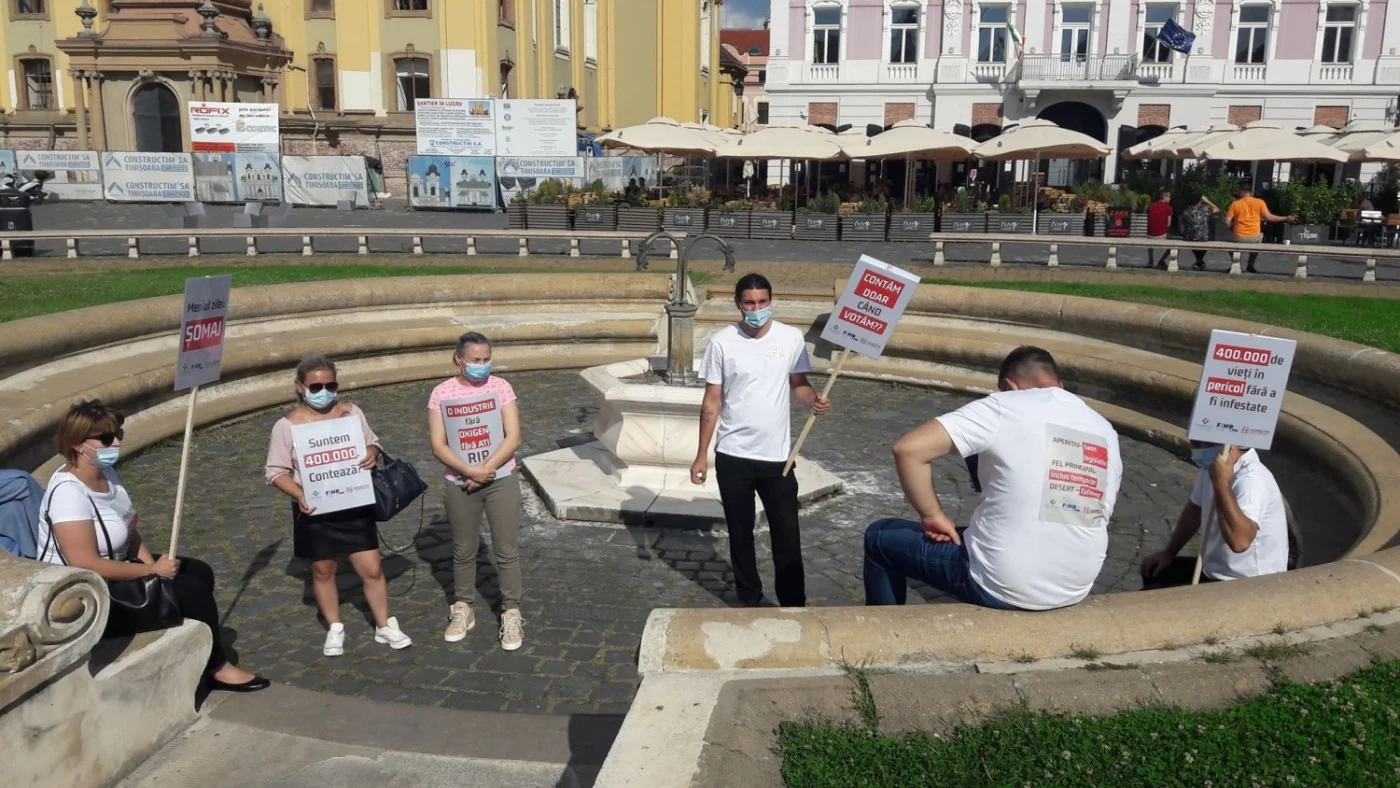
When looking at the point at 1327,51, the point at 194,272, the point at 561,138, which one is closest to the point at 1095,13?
the point at 1327,51

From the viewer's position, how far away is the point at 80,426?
4648mm

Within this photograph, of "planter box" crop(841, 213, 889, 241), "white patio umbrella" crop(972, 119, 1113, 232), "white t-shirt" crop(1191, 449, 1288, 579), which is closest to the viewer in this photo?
"white t-shirt" crop(1191, 449, 1288, 579)

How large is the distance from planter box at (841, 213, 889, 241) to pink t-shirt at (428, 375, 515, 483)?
2019cm

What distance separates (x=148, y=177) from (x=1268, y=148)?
30.9 meters

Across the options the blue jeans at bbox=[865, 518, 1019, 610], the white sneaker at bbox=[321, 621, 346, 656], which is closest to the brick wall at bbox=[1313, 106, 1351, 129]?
the blue jeans at bbox=[865, 518, 1019, 610]

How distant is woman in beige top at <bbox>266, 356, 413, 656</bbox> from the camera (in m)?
5.45

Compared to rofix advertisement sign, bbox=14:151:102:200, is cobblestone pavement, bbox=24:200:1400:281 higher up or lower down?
lower down

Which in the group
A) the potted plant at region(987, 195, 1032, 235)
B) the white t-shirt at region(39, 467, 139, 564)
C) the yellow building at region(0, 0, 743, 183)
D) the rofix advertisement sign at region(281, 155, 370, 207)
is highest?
the yellow building at region(0, 0, 743, 183)

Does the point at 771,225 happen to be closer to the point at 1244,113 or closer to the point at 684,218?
the point at 684,218

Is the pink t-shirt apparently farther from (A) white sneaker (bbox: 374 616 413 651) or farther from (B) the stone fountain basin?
(B) the stone fountain basin

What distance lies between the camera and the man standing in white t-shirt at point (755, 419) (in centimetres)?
579

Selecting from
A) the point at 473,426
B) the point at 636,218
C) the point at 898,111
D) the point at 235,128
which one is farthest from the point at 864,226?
the point at 473,426

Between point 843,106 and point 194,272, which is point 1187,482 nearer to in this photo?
point 194,272

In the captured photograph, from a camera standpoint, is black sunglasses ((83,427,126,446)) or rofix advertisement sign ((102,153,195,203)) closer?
black sunglasses ((83,427,126,446))
